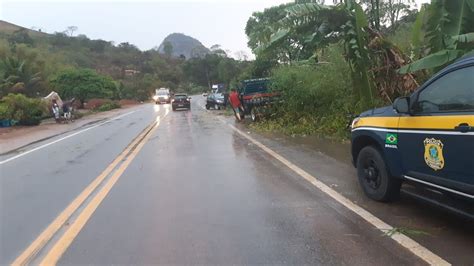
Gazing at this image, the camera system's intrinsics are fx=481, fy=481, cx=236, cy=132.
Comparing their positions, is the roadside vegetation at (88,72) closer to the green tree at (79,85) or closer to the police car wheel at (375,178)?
the green tree at (79,85)

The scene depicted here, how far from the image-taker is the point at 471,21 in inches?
349

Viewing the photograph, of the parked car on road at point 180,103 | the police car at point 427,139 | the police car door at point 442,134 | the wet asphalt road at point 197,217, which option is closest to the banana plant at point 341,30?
the wet asphalt road at point 197,217

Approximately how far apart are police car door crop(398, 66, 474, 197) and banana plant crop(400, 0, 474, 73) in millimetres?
2982

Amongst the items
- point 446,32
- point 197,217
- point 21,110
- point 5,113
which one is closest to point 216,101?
point 21,110

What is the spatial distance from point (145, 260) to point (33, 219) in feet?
8.12

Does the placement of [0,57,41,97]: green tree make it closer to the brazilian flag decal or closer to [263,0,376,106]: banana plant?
[263,0,376,106]: banana plant

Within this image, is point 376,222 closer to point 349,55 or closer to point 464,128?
point 464,128

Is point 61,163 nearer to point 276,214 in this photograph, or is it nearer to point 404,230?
point 276,214

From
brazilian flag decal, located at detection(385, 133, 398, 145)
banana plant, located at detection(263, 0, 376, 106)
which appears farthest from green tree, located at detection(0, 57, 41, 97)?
brazilian flag decal, located at detection(385, 133, 398, 145)

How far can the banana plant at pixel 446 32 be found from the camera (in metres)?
8.23

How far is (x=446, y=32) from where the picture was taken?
9055 millimetres

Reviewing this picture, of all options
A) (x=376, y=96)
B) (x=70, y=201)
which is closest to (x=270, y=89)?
(x=376, y=96)

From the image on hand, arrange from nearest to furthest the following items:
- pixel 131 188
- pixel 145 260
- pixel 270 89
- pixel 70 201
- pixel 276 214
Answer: pixel 145 260 → pixel 276 214 → pixel 70 201 → pixel 131 188 → pixel 270 89

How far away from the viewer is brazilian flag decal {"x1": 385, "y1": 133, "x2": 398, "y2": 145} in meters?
5.96
